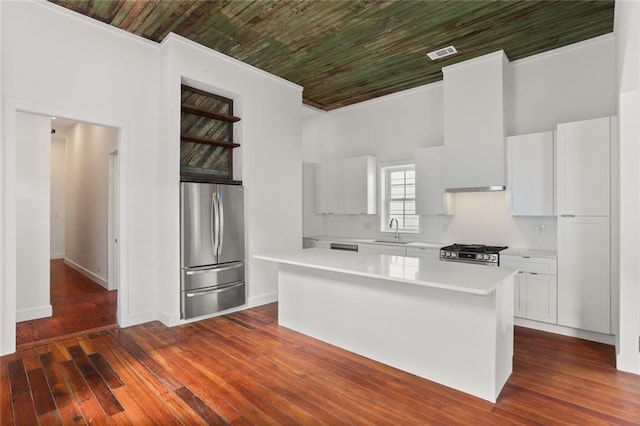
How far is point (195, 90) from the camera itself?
444 centimetres

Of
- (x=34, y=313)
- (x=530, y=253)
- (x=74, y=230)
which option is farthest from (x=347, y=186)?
(x=74, y=230)

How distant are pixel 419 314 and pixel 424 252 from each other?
1.99 meters

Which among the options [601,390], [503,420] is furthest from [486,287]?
[601,390]

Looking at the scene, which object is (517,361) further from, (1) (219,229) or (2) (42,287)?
(2) (42,287)

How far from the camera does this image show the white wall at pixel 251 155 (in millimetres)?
3982

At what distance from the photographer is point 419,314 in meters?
2.79

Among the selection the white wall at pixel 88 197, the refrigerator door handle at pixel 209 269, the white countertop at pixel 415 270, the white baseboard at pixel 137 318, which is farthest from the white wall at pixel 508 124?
the white wall at pixel 88 197

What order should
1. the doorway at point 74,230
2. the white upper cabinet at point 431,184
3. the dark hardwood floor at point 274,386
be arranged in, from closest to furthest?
the dark hardwood floor at point 274,386, the doorway at point 74,230, the white upper cabinet at point 431,184

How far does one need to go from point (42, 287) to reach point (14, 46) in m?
2.72

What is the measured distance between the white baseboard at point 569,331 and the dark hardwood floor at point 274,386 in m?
0.10

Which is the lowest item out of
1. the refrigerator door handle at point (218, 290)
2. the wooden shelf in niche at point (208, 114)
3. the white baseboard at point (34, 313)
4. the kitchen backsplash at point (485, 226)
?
the white baseboard at point (34, 313)

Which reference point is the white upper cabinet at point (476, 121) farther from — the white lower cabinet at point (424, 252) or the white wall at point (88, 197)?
the white wall at point (88, 197)

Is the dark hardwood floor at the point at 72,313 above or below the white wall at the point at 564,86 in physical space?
below

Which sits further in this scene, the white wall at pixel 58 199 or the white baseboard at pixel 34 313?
the white wall at pixel 58 199
